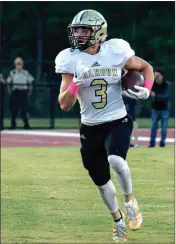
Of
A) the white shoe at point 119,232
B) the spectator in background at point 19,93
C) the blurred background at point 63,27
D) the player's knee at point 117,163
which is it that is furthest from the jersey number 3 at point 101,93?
the blurred background at point 63,27

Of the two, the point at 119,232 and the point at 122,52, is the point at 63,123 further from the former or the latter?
the point at 122,52

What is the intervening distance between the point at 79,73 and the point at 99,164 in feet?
3.11

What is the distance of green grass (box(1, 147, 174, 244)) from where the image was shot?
8223mm

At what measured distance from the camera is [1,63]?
88.4ft

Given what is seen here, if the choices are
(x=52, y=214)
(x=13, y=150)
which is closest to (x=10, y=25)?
(x=13, y=150)

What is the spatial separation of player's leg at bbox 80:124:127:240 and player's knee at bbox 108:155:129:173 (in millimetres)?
303

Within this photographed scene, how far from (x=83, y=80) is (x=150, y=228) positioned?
1.80m

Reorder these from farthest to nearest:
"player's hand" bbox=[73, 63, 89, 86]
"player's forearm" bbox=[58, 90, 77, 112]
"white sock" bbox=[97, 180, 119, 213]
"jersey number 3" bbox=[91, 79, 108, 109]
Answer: "white sock" bbox=[97, 180, 119, 213] → "jersey number 3" bbox=[91, 79, 108, 109] → "player's forearm" bbox=[58, 90, 77, 112] → "player's hand" bbox=[73, 63, 89, 86]

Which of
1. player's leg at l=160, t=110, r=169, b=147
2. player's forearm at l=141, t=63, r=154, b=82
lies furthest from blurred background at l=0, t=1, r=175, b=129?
player's forearm at l=141, t=63, r=154, b=82

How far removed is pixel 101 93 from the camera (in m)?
7.78

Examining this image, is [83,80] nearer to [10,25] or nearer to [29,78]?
[29,78]

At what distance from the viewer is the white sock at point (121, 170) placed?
25.0 feet

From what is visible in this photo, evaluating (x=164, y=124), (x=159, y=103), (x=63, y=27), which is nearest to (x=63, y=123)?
(x=164, y=124)

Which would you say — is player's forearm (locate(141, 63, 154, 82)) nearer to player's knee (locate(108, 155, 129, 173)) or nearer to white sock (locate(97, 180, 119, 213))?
player's knee (locate(108, 155, 129, 173))
